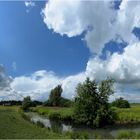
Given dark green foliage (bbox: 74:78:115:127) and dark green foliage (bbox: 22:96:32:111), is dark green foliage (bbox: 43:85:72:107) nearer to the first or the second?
dark green foliage (bbox: 22:96:32:111)

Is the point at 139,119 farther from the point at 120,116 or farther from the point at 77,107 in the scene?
the point at 77,107

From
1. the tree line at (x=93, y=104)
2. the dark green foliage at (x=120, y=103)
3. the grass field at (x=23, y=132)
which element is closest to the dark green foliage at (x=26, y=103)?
the dark green foliage at (x=120, y=103)

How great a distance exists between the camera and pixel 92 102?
64562mm

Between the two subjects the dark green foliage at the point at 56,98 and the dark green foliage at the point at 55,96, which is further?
the dark green foliage at the point at 55,96

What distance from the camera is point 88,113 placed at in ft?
211

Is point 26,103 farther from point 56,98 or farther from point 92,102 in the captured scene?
point 92,102

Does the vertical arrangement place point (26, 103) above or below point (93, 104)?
above

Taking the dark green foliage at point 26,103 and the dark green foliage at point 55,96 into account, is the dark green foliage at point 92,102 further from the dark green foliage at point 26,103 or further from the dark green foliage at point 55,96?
the dark green foliage at point 26,103

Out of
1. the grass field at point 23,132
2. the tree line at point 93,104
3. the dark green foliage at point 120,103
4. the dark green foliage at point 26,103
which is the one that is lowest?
the grass field at point 23,132

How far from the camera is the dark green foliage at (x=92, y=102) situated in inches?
2504

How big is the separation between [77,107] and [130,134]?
31003 mm

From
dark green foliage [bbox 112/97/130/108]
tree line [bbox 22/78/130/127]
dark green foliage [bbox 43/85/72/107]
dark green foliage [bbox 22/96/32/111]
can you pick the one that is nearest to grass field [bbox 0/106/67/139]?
tree line [bbox 22/78/130/127]

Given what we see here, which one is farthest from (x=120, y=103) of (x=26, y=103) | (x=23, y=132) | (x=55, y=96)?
(x=23, y=132)

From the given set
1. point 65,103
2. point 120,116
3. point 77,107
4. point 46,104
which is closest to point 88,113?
point 77,107
